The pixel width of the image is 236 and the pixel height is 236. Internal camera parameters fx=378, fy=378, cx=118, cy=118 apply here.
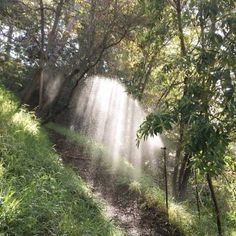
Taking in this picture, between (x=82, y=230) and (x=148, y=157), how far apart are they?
13126mm

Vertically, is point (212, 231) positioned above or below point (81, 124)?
below

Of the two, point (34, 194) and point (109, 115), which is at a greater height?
point (109, 115)

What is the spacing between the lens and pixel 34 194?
524 centimetres

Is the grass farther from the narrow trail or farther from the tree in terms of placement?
the tree

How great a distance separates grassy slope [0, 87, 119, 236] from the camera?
454 cm

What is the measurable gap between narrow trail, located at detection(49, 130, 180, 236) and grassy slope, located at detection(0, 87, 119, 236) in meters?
0.92

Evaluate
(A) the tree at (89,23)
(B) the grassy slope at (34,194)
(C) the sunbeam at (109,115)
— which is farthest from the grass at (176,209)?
(C) the sunbeam at (109,115)

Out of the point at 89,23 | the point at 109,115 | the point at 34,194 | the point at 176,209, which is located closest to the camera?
the point at 34,194

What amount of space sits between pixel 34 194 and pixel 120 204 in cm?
419

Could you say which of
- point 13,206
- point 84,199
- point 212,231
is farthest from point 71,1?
point 13,206

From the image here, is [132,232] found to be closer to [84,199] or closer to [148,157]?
[84,199]

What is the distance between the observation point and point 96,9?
12352 mm

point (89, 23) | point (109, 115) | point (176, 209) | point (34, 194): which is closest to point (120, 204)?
point (176, 209)

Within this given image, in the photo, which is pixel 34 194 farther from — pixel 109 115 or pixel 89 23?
pixel 109 115
